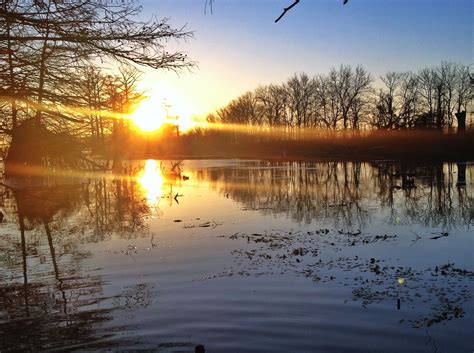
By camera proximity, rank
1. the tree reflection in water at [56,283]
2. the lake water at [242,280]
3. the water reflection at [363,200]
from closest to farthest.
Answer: the lake water at [242,280] → the tree reflection in water at [56,283] → the water reflection at [363,200]

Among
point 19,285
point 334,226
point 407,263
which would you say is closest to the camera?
point 19,285

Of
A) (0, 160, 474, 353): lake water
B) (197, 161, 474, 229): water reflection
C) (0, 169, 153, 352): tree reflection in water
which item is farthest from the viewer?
(197, 161, 474, 229): water reflection

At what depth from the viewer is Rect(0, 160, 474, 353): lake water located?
5.84 meters

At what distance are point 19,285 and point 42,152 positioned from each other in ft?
11.8

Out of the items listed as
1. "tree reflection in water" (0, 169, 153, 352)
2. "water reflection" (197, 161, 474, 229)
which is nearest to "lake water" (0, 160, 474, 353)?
"tree reflection in water" (0, 169, 153, 352)

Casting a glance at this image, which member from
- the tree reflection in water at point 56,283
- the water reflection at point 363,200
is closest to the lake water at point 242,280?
the tree reflection in water at point 56,283

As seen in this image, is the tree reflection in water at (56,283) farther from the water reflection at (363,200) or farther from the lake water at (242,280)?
the water reflection at (363,200)

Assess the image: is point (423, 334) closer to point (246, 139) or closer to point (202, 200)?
point (202, 200)

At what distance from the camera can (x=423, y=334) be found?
19.0 feet

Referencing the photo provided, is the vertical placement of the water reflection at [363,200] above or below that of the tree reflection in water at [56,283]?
above

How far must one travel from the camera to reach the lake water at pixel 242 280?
19.2 ft

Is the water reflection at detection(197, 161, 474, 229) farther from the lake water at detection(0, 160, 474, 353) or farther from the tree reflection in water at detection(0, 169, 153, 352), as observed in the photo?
the tree reflection in water at detection(0, 169, 153, 352)

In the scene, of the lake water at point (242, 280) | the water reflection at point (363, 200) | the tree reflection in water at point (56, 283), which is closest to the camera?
the lake water at point (242, 280)

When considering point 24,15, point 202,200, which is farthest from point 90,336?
point 202,200
